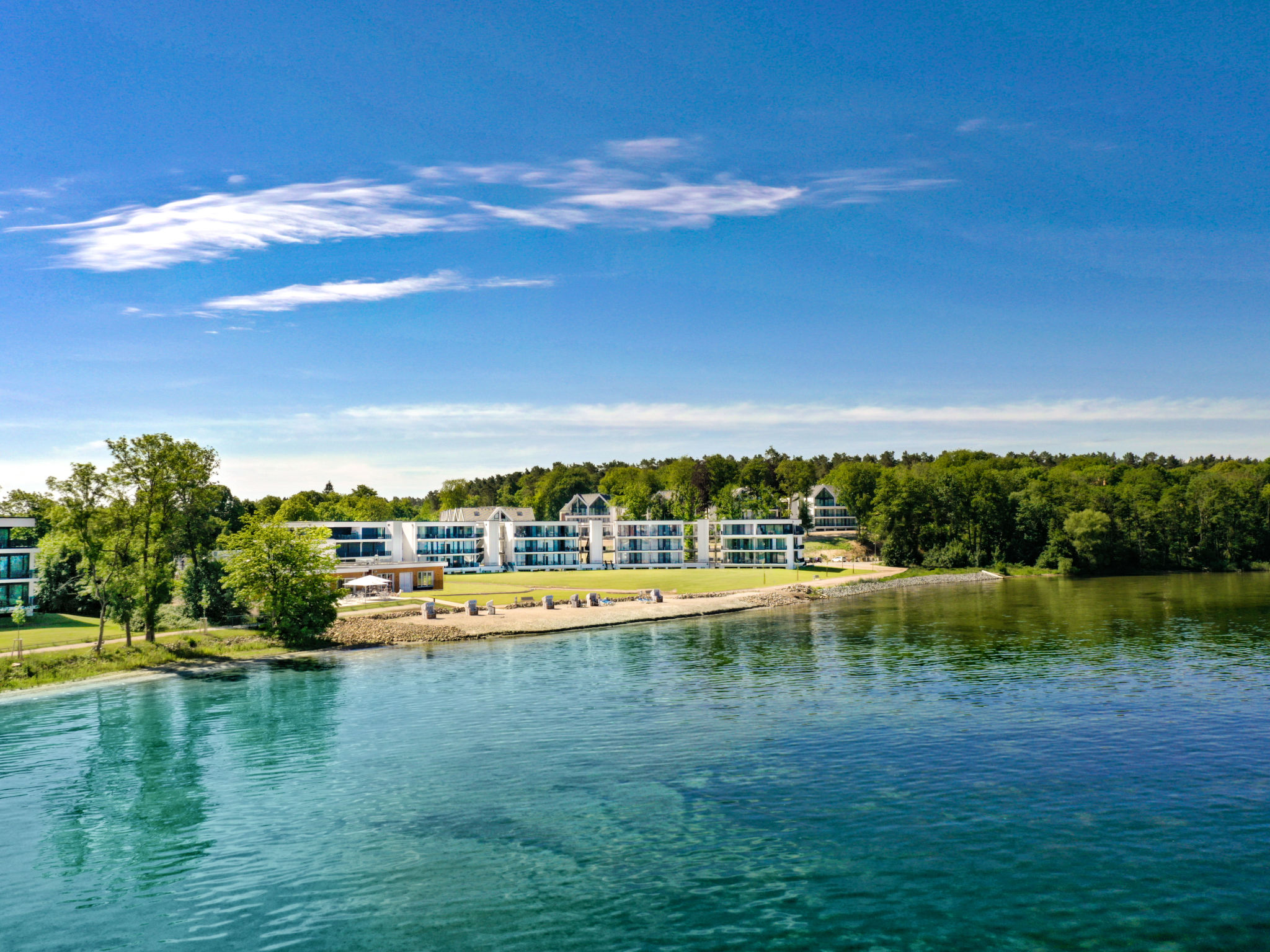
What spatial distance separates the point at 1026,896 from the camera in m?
20.0

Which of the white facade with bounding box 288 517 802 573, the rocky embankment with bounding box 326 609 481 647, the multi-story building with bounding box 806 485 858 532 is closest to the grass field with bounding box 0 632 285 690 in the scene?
the rocky embankment with bounding box 326 609 481 647

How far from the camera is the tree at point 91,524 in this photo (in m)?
52.6

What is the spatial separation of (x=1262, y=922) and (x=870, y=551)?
147963 millimetres

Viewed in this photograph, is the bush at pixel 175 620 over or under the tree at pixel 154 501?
under

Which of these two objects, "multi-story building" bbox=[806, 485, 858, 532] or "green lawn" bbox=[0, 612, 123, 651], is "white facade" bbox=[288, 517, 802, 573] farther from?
"green lawn" bbox=[0, 612, 123, 651]

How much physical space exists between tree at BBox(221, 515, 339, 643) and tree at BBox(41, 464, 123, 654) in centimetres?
914

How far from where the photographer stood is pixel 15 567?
224 ft

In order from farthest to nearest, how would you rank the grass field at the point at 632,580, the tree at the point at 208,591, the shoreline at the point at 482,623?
the grass field at the point at 632,580
the tree at the point at 208,591
the shoreline at the point at 482,623

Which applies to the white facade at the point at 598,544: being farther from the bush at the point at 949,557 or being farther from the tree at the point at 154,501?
the tree at the point at 154,501

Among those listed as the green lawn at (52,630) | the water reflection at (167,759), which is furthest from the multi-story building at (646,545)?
the water reflection at (167,759)

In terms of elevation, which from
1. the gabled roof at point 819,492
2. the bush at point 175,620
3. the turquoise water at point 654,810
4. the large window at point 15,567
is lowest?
the turquoise water at point 654,810

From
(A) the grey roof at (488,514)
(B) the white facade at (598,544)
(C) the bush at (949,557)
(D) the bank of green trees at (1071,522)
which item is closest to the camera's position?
(B) the white facade at (598,544)

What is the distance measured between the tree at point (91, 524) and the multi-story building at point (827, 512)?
16000 cm

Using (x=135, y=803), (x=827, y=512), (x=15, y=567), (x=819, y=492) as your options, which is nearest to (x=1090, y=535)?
(x=827, y=512)
